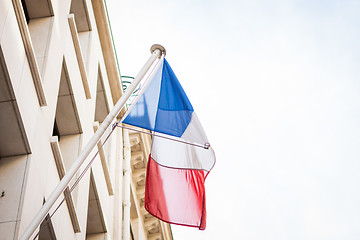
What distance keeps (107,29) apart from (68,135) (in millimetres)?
5592

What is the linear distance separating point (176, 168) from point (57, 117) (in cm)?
449

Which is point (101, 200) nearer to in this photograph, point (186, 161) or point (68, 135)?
point (68, 135)

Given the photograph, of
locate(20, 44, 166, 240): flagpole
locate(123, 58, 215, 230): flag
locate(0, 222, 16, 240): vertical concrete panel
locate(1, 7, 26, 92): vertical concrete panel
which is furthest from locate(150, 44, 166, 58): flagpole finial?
locate(0, 222, 16, 240): vertical concrete panel

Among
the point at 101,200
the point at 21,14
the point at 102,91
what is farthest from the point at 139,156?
the point at 21,14

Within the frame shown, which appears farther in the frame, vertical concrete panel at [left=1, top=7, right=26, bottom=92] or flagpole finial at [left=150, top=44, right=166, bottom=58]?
flagpole finial at [left=150, top=44, right=166, bottom=58]

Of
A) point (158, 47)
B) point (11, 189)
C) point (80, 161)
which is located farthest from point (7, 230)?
point (158, 47)

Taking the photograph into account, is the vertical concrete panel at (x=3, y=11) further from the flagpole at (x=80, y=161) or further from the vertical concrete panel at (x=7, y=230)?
the vertical concrete panel at (x=7, y=230)

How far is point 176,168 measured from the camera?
10898mm

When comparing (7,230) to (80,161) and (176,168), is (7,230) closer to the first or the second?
(80,161)

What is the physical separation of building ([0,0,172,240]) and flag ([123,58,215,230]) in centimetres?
172

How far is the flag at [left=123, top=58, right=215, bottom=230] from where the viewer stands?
1070 centimetres

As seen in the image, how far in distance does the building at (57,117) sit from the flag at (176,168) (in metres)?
1.72

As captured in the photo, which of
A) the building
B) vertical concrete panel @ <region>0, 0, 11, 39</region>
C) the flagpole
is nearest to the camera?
the flagpole

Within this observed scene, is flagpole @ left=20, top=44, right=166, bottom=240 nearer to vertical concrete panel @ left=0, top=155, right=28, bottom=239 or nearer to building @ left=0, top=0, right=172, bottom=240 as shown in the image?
building @ left=0, top=0, right=172, bottom=240
